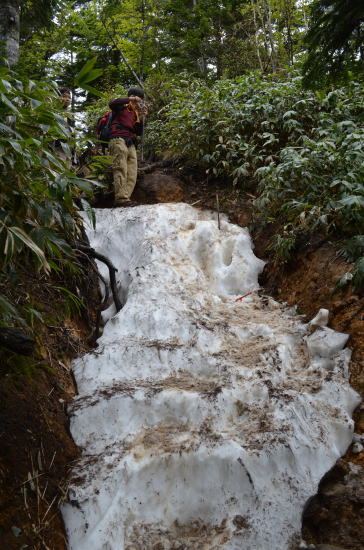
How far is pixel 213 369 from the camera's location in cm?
348

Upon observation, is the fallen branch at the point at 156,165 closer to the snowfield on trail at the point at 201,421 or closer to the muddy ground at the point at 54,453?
the snowfield on trail at the point at 201,421

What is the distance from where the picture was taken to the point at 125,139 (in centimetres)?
661

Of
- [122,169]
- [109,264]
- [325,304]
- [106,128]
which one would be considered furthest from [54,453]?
[106,128]

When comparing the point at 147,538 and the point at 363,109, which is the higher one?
the point at 363,109

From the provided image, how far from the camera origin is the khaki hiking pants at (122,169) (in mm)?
6406

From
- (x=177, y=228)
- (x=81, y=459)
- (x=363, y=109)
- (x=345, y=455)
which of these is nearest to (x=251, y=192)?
(x=177, y=228)

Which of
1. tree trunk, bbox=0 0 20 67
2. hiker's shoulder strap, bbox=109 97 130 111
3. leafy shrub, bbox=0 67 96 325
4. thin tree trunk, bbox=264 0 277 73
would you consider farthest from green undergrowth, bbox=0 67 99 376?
thin tree trunk, bbox=264 0 277 73

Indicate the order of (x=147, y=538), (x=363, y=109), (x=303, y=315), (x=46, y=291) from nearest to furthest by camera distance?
(x=147, y=538)
(x=46, y=291)
(x=303, y=315)
(x=363, y=109)


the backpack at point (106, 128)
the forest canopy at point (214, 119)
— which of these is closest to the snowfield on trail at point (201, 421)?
the forest canopy at point (214, 119)

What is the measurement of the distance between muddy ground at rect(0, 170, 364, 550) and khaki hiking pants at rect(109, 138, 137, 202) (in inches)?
118

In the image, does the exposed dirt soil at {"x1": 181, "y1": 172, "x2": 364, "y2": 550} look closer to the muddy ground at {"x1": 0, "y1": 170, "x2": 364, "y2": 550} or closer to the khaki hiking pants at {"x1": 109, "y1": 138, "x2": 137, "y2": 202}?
the muddy ground at {"x1": 0, "y1": 170, "x2": 364, "y2": 550}

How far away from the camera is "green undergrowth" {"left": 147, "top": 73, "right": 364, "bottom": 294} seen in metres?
4.46

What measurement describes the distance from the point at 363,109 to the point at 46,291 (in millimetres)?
5571

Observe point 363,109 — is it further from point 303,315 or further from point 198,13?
point 198,13
